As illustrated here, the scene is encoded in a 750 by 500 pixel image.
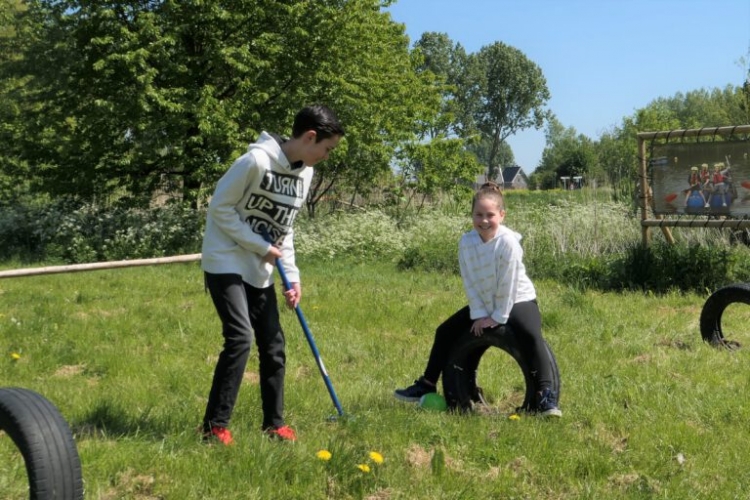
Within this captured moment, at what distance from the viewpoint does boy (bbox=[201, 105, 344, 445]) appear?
3766mm

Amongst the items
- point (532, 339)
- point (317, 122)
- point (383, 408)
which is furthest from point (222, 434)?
point (532, 339)

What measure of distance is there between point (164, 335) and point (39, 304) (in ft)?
8.49

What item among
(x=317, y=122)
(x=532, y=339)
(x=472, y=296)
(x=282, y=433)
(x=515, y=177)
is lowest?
(x=282, y=433)

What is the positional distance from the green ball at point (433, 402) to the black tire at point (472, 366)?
0.04 meters

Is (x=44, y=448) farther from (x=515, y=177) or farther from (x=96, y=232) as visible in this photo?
(x=515, y=177)

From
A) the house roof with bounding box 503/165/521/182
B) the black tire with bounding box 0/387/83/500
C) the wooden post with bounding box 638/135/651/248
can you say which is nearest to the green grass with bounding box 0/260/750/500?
the black tire with bounding box 0/387/83/500

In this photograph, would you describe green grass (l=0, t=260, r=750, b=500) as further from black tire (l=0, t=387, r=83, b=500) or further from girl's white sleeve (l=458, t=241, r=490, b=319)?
girl's white sleeve (l=458, t=241, r=490, b=319)

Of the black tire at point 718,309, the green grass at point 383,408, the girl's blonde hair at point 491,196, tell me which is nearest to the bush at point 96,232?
the green grass at point 383,408

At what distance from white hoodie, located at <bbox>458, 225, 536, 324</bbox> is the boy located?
1.28 meters

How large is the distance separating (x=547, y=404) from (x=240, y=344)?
2.00 meters

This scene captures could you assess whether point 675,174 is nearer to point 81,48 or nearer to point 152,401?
point 152,401

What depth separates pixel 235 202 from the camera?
3814 mm

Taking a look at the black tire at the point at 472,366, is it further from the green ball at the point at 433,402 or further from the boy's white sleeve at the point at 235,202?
the boy's white sleeve at the point at 235,202

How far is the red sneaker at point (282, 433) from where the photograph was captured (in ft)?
12.9
